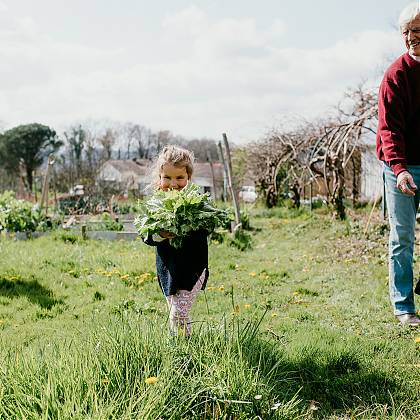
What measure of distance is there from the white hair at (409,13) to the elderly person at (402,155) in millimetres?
31

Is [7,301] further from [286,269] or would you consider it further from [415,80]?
[415,80]

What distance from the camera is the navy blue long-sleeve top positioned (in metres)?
3.02

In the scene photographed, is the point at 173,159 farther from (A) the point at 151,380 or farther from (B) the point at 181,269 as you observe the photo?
(A) the point at 151,380

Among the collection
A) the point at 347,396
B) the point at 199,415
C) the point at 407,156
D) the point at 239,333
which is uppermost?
the point at 407,156

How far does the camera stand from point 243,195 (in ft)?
68.9

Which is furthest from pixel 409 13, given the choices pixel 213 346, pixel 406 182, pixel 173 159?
pixel 213 346

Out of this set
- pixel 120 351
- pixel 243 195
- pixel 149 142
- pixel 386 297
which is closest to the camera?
pixel 120 351

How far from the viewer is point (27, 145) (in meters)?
36.5

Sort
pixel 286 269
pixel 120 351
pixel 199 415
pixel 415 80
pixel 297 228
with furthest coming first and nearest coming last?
pixel 297 228 < pixel 286 269 < pixel 415 80 < pixel 120 351 < pixel 199 415

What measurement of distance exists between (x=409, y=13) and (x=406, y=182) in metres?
1.06

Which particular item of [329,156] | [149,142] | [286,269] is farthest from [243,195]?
[149,142]

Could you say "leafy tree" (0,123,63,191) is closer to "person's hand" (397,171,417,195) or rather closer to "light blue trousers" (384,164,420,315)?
"light blue trousers" (384,164,420,315)

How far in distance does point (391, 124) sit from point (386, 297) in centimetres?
157

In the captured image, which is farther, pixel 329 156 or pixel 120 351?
pixel 329 156
